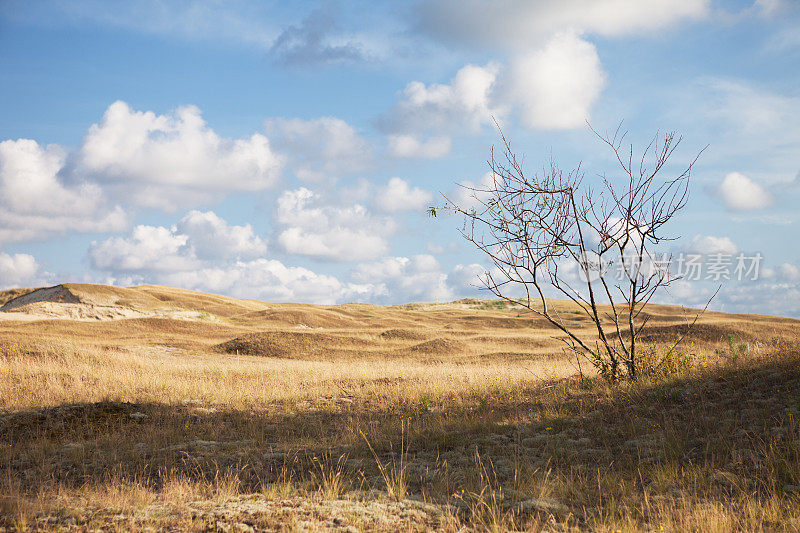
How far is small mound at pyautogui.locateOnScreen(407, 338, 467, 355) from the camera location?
89.4ft

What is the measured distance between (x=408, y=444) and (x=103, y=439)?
5.24m

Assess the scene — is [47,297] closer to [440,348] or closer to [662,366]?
[440,348]

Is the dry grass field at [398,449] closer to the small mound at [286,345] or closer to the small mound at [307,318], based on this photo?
the small mound at [286,345]

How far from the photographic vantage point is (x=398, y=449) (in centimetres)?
777

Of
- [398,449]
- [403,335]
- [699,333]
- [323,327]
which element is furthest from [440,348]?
[323,327]

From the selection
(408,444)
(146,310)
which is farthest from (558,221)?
(146,310)

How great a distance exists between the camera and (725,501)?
531 centimetres

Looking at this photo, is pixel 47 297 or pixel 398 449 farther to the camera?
pixel 47 297

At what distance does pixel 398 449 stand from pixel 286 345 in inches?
807

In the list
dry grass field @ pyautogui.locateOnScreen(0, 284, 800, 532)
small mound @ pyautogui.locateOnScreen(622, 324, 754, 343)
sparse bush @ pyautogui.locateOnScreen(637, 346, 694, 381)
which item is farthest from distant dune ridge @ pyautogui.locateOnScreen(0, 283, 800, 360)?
dry grass field @ pyautogui.locateOnScreen(0, 284, 800, 532)

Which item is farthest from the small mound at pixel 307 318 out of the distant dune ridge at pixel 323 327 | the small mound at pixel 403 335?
the small mound at pixel 403 335

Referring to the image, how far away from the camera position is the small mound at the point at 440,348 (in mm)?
27250

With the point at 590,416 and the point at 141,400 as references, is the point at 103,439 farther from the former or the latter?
the point at 590,416

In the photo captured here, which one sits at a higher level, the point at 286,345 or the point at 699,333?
the point at 699,333
